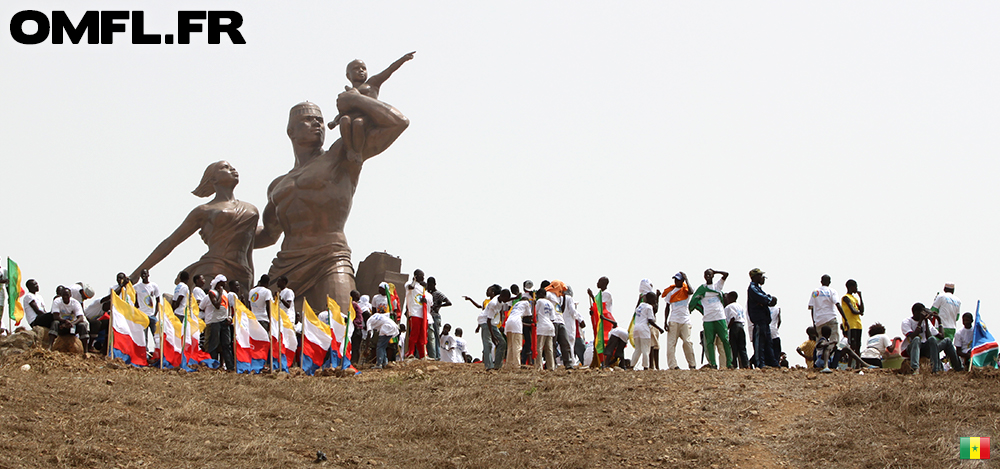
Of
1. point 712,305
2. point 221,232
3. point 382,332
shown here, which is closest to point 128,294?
point 382,332

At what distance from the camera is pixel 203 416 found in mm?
11172

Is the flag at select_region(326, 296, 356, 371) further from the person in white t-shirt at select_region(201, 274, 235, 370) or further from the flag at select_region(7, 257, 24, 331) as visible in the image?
the flag at select_region(7, 257, 24, 331)

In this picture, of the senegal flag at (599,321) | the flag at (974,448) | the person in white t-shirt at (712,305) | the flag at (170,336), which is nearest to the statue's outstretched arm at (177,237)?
the flag at (170,336)

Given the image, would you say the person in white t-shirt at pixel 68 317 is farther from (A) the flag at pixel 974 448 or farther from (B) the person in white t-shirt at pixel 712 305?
(A) the flag at pixel 974 448

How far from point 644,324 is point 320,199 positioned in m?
8.50

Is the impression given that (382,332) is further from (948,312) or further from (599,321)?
(948,312)

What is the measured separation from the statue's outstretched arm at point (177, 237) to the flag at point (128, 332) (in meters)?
5.88

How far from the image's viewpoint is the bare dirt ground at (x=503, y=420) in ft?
33.8

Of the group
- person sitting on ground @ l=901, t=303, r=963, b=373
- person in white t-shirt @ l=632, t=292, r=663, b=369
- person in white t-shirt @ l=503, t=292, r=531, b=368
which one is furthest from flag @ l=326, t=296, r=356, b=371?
person sitting on ground @ l=901, t=303, r=963, b=373

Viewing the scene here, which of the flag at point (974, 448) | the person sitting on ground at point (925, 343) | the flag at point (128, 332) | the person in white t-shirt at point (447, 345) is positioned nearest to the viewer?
the flag at point (974, 448)

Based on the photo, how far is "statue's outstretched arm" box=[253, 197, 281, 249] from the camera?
2220cm

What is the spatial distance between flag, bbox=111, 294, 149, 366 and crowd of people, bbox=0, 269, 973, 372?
0.89 feet

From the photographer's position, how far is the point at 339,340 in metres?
15.8

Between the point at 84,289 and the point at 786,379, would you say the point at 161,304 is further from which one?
the point at 786,379
